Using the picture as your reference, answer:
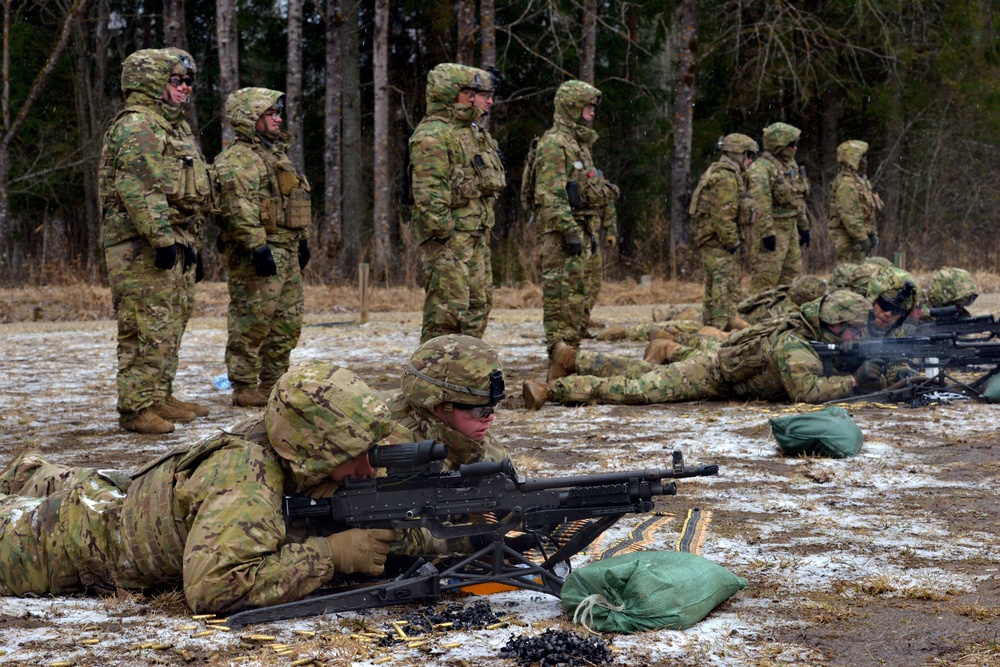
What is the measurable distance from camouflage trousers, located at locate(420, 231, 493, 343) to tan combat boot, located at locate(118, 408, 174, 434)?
2.12 m

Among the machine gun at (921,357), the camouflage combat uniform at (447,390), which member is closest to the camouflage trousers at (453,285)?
the machine gun at (921,357)

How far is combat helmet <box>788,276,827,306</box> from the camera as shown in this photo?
33.0 ft

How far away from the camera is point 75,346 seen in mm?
13047

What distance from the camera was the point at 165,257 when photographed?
7.76m

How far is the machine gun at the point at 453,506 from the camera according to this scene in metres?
4.16

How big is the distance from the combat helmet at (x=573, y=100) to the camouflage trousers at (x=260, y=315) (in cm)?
315

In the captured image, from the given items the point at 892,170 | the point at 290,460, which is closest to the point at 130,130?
the point at 290,460

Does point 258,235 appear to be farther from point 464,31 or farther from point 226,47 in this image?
point 464,31

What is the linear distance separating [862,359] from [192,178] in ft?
16.6

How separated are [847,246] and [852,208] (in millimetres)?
608

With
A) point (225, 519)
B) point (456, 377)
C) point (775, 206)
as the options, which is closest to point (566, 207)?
point (775, 206)

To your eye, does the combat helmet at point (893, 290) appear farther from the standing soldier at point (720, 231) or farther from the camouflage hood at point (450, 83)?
the standing soldier at point (720, 231)

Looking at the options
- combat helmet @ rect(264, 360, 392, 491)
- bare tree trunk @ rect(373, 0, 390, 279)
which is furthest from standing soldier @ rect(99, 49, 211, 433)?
bare tree trunk @ rect(373, 0, 390, 279)

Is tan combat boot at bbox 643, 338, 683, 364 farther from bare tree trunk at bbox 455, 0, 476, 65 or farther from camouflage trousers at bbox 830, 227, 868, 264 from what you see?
bare tree trunk at bbox 455, 0, 476, 65
